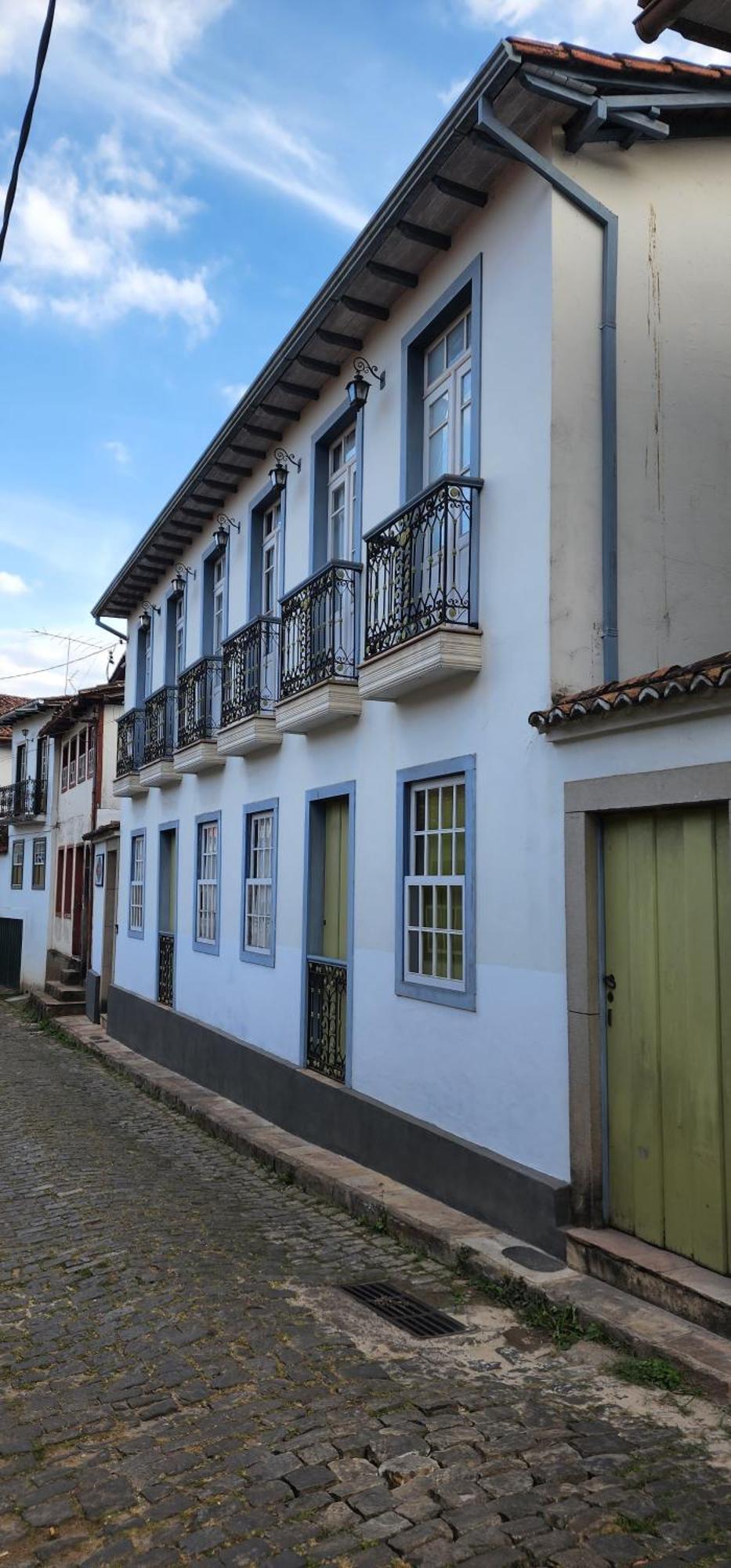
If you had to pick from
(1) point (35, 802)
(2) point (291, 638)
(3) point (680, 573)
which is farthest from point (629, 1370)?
(1) point (35, 802)

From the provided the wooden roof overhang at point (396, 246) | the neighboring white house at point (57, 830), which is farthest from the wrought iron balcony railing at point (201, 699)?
the neighboring white house at point (57, 830)

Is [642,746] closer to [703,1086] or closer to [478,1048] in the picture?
[703,1086]

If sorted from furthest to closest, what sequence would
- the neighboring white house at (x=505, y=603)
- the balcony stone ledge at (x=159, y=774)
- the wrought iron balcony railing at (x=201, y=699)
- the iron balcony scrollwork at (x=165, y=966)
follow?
the iron balcony scrollwork at (x=165, y=966)
the balcony stone ledge at (x=159, y=774)
the wrought iron balcony railing at (x=201, y=699)
the neighboring white house at (x=505, y=603)

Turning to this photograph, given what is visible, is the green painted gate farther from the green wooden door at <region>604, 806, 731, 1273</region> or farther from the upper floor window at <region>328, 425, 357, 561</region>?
the green wooden door at <region>604, 806, 731, 1273</region>

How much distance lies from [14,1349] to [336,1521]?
202 cm

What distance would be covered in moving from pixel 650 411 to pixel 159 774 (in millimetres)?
8562

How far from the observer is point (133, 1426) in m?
Answer: 4.18

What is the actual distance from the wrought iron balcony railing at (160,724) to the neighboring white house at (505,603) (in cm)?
458

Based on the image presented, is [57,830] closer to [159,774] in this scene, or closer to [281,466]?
[159,774]

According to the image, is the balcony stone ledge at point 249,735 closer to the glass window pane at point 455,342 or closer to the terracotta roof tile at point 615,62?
the glass window pane at point 455,342

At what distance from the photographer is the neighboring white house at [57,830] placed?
21.4 meters

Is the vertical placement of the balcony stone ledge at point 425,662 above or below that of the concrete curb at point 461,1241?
above

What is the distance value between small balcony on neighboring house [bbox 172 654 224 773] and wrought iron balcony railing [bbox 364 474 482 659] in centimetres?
418

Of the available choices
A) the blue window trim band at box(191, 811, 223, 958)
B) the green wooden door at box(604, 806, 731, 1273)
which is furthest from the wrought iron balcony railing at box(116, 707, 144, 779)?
the green wooden door at box(604, 806, 731, 1273)
